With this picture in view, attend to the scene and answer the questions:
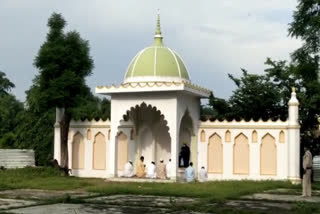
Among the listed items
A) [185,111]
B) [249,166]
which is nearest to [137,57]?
[185,111]

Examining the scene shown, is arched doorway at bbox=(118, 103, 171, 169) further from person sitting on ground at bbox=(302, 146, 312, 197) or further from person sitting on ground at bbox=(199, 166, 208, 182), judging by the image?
person sitting on ground at bbox=(302, 146, 312, 197)

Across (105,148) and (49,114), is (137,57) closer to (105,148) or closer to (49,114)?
(105,148)

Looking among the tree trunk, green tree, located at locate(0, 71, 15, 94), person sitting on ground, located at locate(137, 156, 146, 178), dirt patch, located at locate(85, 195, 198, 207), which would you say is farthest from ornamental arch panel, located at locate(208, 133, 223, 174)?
green tree, located at locate(0, 71, 15, 94)

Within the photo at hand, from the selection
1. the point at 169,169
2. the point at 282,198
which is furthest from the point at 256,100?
the point at 282,198

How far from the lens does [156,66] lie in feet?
82.9

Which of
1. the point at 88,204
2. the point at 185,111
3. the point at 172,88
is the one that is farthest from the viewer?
the point at 185,111

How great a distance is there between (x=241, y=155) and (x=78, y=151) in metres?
7.83

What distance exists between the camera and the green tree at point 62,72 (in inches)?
1000

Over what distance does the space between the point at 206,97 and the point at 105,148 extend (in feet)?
17.0

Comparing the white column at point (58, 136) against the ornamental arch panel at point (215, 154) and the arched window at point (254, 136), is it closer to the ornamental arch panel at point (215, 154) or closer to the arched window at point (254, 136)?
the ornamental arch panel at point (215, 154)

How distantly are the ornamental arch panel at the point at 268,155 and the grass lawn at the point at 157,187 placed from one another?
1599mm

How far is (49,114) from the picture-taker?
3975 centimetres

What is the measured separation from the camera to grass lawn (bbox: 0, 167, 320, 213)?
15.7m

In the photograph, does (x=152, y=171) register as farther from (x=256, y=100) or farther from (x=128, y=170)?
(x=256, y=100)
